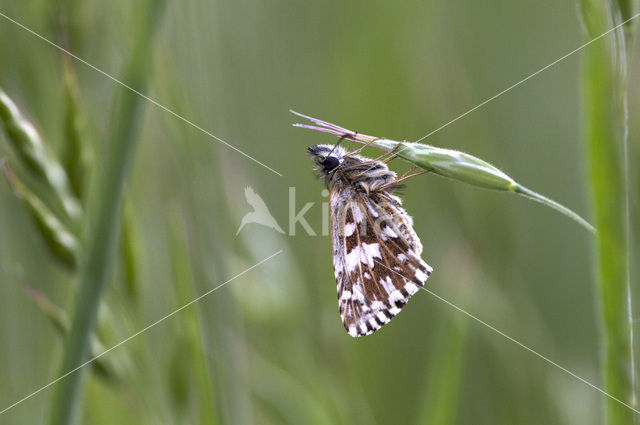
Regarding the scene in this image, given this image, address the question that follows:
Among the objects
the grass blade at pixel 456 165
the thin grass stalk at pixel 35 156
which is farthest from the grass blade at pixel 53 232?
the grass blade at pixel 456 165

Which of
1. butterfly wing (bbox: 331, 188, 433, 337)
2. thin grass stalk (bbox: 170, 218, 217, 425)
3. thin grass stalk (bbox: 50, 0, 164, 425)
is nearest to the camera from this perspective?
thin grass stalk (bbox: 50, 0, 164, 425)

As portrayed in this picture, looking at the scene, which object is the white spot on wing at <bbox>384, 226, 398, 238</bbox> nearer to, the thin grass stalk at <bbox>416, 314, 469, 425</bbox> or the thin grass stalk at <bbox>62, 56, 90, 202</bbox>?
the thin grass stalk at <bbox>416, 314, 469, 425</bbox>

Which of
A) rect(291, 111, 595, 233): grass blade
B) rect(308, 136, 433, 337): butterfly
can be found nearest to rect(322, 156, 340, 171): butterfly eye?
rect(308, 136, 433, 337): butterfly

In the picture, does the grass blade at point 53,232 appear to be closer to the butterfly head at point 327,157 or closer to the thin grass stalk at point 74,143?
the thin grass stalk at point 74,143

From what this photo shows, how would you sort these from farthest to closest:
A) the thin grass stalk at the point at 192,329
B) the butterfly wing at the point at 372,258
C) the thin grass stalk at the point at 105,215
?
the butterfly wing at the point at 372,258 → the thin grass stalk at the point at 192,329 → the thin grass stalk at the point at 105,215

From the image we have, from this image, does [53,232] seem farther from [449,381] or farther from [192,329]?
[449,381]

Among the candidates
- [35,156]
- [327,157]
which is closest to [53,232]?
[35,156]

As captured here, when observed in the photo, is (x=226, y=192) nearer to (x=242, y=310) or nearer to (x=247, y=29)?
(x=242, y=310)
